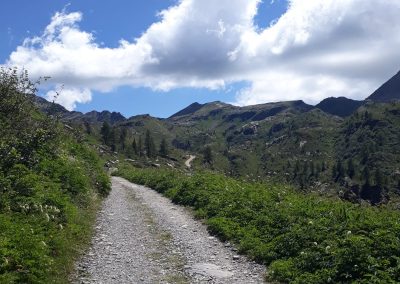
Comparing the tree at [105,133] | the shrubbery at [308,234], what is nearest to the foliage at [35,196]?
the shrubbery at [308,234]

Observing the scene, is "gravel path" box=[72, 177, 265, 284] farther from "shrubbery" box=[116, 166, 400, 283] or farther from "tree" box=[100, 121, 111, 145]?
"tree" box=[100, 121, 111, 145]

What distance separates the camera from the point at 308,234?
1511 cm

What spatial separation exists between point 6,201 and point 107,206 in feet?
37.0

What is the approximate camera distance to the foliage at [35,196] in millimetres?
11914

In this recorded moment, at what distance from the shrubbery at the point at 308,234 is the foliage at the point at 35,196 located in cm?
645

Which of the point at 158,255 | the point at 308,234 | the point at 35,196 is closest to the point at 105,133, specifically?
the point at 35,196

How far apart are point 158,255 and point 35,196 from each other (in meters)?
5.44

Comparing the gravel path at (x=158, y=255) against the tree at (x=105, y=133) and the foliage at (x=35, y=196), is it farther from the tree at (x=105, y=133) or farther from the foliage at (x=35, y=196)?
the tree at (x=105, y=133)

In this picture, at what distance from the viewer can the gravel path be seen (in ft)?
43.4

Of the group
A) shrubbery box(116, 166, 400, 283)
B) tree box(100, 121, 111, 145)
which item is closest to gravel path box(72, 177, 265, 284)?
shrubbery box(116, 166, 400, 283)

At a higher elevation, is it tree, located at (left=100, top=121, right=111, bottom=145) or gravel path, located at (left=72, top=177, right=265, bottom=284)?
tree, located at (left=100, top=121, right=111, bottom=145)

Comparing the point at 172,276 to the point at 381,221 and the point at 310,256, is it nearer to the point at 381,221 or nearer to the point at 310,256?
the point at 310,256

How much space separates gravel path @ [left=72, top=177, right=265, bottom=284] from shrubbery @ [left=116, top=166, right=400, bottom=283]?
2.63 feet

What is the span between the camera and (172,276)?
13.3m
